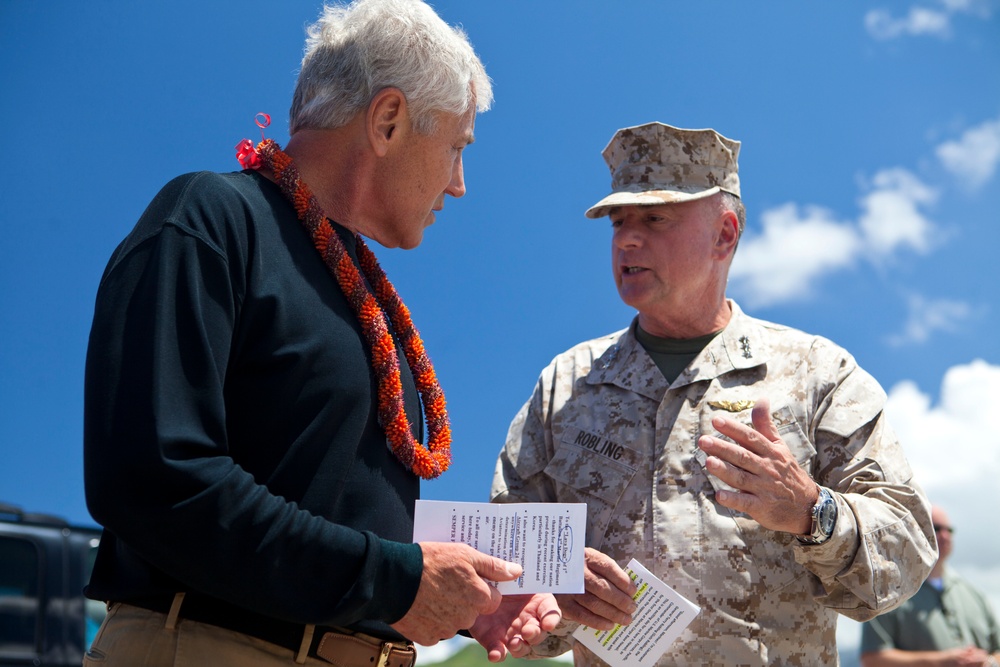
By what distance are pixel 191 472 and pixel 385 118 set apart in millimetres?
1048

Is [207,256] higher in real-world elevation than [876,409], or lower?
lower

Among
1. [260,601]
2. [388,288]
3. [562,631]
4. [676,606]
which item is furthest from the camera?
[562,631]

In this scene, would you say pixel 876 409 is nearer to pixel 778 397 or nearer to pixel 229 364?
pixel 778 397

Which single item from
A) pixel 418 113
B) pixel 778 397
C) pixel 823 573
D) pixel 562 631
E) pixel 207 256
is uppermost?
pixel 418 113

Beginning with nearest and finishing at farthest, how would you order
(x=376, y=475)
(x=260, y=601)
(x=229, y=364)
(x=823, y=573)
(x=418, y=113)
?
(x=260, y=601) → (x=229, y=364) → (x=376, y=475) → (x=418, y=113) → (x=823, y=573)

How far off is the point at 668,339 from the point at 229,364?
7.40 ft

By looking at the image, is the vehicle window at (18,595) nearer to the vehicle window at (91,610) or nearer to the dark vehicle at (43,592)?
the dark vehicle at (43,592)

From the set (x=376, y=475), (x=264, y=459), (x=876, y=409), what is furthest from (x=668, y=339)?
(x=264, y=459)

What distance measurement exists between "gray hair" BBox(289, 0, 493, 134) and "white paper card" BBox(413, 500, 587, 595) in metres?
0.94

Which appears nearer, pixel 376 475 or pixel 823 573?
pixel 376 475

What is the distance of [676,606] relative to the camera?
114 inches

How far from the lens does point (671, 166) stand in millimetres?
3855

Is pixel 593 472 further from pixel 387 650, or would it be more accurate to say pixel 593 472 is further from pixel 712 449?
pixel 387 650

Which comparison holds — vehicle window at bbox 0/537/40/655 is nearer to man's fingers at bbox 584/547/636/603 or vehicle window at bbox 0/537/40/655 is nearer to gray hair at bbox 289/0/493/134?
man's fingers at bbox 584/547/636/603
